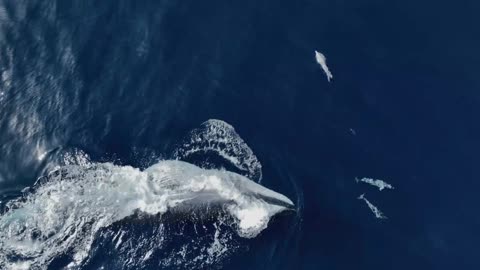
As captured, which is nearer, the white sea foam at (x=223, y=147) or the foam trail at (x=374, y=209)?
the white sea foam at (x=223, y=147)

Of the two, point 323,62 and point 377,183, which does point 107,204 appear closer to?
point 377,183

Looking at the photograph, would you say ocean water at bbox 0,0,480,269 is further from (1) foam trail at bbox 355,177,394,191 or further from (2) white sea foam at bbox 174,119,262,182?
(1) foam trail at bbox 355,177,394,191

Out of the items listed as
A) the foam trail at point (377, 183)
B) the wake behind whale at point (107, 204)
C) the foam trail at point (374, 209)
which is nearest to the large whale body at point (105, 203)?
the wake behind whale at point (107, 204)

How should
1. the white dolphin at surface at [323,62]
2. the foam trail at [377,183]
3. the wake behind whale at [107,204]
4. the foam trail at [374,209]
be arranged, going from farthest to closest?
the white dolphin at surface at [323,62] → the foam trail at [377,183] → the foam trail at [374,209] → the wake behind whale at [107,204]

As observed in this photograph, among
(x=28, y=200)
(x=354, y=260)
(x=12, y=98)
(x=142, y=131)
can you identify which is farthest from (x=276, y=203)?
(x=12, y=98)

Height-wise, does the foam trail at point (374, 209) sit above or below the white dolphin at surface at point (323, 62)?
below

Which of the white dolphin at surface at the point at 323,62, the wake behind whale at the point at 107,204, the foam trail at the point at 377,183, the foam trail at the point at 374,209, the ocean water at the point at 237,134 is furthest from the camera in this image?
the white dolphin at surface at the point at 323,62

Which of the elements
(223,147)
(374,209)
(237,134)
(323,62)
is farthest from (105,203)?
(323,62)

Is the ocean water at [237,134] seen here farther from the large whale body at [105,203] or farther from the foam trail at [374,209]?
the foam trail at [374,209]

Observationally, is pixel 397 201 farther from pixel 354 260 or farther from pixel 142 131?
pixel 142 131
